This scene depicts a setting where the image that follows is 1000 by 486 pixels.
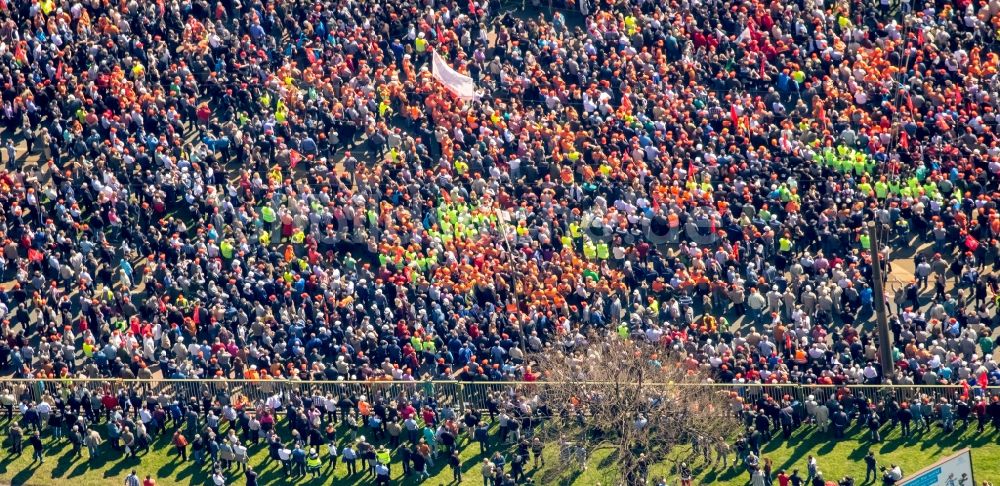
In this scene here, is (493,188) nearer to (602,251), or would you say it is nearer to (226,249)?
(602,251)

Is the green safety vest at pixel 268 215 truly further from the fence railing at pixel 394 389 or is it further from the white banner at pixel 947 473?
the white banner at pixel 947 473

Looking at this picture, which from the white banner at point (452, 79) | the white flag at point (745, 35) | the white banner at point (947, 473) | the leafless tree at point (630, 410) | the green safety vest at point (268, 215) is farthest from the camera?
the white flag at point (745, 35)

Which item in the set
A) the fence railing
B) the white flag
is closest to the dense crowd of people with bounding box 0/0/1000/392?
the white flag

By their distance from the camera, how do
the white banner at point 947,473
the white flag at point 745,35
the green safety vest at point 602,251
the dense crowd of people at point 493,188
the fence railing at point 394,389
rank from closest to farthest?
the white banner at point 947,473
the fence railing at point 394,389
the dense crowd of people at point 493,188
the green safety vest at point 602,251
the white flag at point 745,35

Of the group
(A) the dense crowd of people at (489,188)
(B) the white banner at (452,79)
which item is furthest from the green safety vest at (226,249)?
(B) the white banner at (452,79)

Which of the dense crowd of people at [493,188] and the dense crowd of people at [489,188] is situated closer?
the dense crowd of people at [493,188]

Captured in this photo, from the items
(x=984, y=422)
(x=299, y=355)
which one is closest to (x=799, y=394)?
(x=984, y=422)
